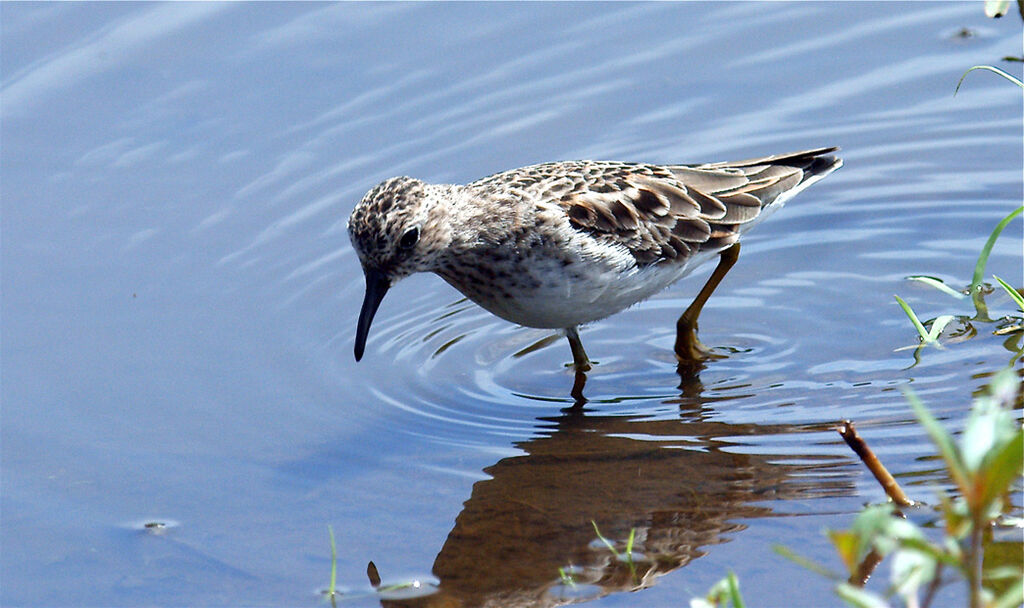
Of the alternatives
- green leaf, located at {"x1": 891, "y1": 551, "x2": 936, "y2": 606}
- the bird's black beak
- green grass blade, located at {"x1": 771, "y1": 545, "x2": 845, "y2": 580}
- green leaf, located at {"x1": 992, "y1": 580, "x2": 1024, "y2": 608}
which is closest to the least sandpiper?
the bird's black beak

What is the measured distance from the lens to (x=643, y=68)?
11102 mm

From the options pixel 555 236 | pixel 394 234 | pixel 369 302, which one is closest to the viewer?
pixel 394 234

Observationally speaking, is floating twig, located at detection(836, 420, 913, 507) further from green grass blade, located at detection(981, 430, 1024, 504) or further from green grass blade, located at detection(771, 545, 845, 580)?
green grass blade, located at detection(981, 430, 1024, 504)

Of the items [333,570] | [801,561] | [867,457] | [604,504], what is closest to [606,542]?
[604,504]

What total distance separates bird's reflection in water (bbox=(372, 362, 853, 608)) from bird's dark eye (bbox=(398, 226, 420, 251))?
4.10ft

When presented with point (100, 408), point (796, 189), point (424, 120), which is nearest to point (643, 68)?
point (424, 120)

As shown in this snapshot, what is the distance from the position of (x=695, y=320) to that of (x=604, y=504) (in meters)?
2.39

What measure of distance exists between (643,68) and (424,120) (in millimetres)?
1990

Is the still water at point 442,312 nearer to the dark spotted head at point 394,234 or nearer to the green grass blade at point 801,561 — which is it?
the dark spotted head at point 394,234

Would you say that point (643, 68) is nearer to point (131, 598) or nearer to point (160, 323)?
point (160, 323)

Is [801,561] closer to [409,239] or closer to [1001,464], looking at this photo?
[1001,464]

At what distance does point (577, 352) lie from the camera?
8000mm

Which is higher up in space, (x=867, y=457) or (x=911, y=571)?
→ (x=911, y=571)

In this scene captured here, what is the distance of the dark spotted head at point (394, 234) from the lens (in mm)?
7055
